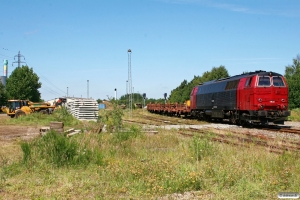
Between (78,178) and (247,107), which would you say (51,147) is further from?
(247,107)

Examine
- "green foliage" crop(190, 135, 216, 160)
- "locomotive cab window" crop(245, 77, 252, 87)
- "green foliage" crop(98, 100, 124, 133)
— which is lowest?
"green foliage" crop(190, 135, 216, 160)

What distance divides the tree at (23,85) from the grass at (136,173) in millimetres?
73335

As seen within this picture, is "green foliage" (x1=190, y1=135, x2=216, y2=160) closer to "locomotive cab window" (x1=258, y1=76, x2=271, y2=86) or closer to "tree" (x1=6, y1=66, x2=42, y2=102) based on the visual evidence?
"locomotive cab window" (x1=258, y1=76, x2=271, y2=86)

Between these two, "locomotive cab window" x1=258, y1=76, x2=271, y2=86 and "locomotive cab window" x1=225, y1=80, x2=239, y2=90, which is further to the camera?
"locomotive cab window" x1=225, y1=80, x2=239, y2=90

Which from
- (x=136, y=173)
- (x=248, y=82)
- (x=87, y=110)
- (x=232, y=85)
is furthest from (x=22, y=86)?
(x=136, y=173)

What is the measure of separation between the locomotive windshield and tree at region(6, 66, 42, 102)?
67.3m

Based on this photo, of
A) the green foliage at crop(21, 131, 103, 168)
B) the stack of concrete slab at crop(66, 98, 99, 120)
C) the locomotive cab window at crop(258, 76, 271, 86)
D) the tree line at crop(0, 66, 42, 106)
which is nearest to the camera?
the green foliage at crop(21, 131, 103, 168)

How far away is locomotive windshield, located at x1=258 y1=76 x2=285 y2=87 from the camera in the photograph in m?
21.6

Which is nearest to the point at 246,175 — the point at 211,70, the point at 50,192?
the point at 50,192

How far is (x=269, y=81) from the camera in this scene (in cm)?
2177

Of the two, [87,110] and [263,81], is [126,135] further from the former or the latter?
[87,110]

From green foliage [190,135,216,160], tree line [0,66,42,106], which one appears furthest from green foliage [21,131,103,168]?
tree line [0,66,42,106]

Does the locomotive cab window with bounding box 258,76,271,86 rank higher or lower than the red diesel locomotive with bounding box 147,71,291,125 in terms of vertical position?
higher

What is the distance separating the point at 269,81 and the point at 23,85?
67.7 metres
